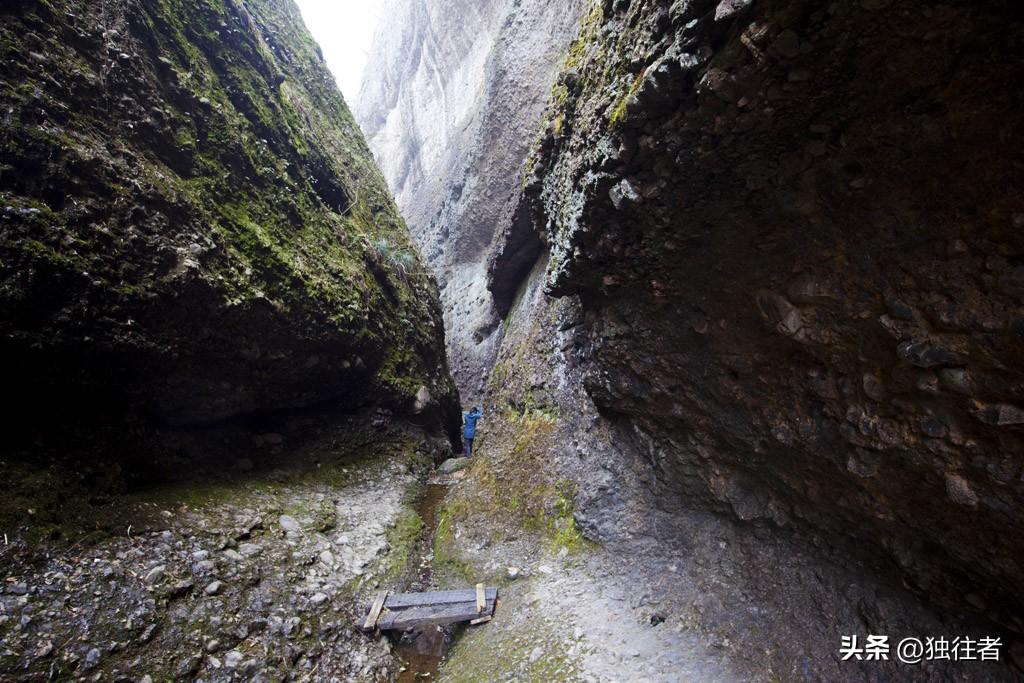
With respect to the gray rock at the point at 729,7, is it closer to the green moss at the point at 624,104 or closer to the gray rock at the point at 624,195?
the green moss at the point at 624,104

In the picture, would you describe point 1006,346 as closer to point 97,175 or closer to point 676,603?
point 676,603

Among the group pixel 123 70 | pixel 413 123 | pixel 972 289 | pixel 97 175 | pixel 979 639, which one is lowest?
pixel 979 639

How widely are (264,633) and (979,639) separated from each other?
240 inches

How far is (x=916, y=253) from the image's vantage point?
111 inches

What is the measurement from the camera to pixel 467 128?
64.0 ft

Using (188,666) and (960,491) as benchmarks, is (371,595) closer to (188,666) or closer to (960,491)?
(188,666)

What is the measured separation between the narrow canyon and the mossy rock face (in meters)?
0.04

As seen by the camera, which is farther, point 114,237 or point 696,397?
point 114,237

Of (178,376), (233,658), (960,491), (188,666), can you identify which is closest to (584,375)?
(960,491)

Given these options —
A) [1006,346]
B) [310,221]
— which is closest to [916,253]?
[1006,346]

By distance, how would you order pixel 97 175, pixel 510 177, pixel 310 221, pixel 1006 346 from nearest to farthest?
1. pixel 1006 346
2. pixel 97 175
3. pixel 310 221
4. pixel 510 177

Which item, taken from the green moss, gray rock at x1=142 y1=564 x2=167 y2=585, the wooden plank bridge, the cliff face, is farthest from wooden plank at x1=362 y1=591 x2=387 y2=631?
the cliff face

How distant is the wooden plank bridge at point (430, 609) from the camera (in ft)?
17.5

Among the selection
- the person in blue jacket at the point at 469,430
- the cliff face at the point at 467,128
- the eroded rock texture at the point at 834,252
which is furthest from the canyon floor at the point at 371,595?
the cliff face at the point at 467,128
